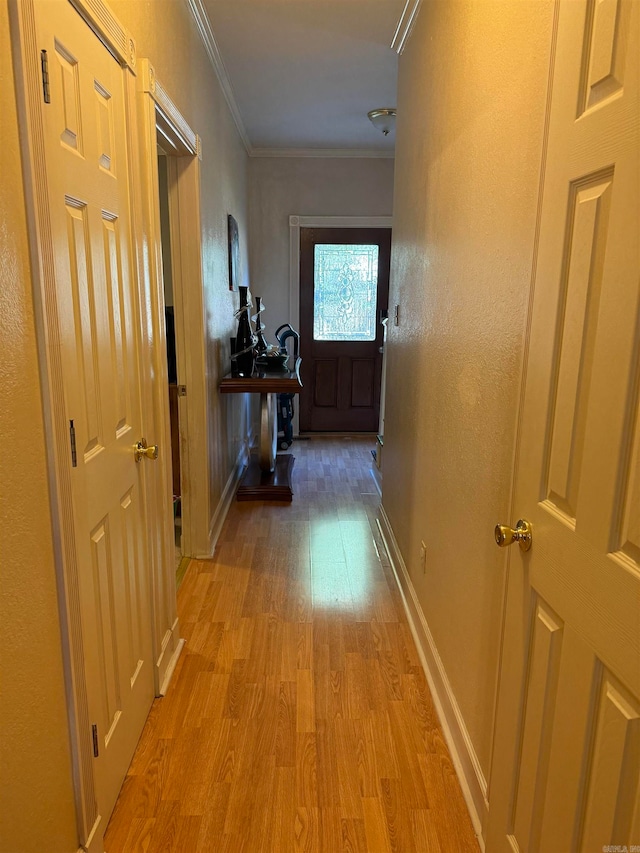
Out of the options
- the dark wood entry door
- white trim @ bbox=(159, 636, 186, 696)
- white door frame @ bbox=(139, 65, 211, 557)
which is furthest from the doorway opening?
the dark wood entry door

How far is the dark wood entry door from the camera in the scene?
5559 mm

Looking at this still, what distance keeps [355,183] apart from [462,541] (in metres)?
4.59

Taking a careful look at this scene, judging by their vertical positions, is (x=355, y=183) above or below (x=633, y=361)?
above

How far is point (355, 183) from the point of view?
17.9ft

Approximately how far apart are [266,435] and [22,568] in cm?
320

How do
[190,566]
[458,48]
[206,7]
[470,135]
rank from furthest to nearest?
[190,566], [206,7], [458,48], [470,135]

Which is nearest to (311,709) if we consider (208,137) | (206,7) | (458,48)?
(458,48)

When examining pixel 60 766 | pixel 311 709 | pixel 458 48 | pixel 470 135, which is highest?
pixel 458 48

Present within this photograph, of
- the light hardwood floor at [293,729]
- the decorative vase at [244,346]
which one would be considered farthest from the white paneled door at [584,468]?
the decorative vase at [244,346]

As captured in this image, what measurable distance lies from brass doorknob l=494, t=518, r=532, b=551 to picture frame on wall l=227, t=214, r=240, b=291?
3248mm

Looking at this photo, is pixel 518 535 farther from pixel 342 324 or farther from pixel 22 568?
pixel 342 324

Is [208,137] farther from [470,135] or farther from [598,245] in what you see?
[598,245]

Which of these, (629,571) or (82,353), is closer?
(629,571)

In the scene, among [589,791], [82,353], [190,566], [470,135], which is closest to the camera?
[589,791]
